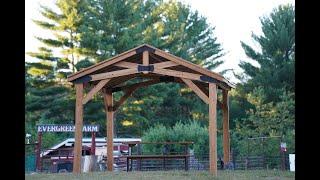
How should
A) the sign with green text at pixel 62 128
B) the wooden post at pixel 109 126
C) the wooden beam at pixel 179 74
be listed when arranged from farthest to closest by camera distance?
the sign with green text at pixel 62 128, the wooden post at pixel 109 126, the wooden beam at pixel 179 74

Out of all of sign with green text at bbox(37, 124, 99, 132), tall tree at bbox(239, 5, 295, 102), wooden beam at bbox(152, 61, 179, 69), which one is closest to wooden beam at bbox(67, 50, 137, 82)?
wooden beam at bbox(152, 61, 179, 69)

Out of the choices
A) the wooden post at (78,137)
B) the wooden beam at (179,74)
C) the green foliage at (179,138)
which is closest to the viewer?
the wooden beam at (179,74)

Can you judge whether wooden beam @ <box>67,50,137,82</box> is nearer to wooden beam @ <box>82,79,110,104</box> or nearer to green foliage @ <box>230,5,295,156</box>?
wooden beam @ <box>82,79,110,104</box>

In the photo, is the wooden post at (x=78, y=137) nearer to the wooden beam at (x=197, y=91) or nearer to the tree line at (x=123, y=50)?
the wooden beam at (x=197, y=91)

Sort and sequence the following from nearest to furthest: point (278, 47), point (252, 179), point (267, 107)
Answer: point (252, 179) < point (267, 107) < point (278, 47)

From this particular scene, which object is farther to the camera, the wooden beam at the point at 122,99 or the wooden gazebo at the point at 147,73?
the wooden beam at the point at 122,99

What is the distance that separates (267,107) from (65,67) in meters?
13.6

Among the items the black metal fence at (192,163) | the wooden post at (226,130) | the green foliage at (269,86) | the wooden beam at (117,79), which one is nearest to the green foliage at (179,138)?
the black metal fence at (192,163)

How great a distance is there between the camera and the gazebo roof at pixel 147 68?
1198cm

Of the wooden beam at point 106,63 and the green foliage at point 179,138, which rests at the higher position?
the wooden beam at point 106,63

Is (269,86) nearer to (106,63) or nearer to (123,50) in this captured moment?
(123,50)
